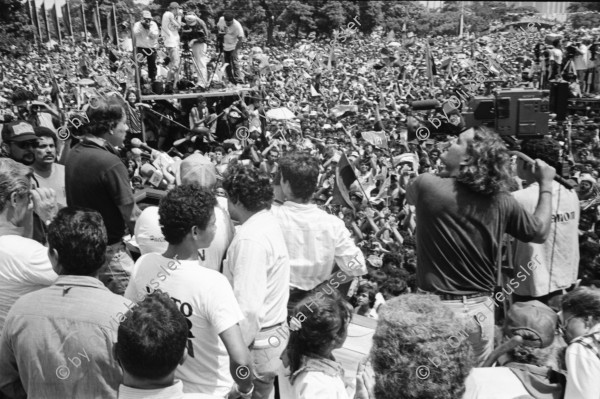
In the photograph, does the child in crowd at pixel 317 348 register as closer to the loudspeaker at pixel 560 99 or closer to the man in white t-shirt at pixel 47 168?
the man in white t-shirt at pixel 47 168

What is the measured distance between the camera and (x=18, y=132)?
4.30m

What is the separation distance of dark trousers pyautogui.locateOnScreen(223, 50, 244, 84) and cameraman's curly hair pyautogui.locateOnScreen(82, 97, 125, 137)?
38.9ft

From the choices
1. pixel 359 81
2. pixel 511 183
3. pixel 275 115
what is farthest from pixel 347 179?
pixel 359 81

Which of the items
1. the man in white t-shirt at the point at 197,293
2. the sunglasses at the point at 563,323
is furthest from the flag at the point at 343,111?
the man in white t-shirt at the point at 197,293

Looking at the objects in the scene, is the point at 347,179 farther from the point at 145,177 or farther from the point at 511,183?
the point at 511,183

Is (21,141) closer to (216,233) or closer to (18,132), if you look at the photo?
(18,132)

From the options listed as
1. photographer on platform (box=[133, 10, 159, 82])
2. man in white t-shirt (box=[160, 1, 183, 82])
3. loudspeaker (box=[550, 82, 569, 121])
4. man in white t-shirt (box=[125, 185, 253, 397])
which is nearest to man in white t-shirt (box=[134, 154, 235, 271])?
man in white t-shirt (box=[125, 185, 253, 397])

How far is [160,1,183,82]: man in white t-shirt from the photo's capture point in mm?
13688

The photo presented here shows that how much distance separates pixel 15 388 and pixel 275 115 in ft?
34.7

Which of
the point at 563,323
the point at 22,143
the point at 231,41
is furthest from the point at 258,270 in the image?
the point at 231,41

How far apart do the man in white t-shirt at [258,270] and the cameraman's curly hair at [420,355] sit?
1030 mm

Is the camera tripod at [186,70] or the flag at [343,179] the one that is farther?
the camera tripod at [186,70]

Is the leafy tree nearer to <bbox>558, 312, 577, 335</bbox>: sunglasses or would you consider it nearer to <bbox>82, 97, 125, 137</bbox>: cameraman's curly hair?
<bbox>82, 97, 125, 137</bbox>: cameraman's curly hair

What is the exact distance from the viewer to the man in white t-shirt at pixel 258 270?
9.11ft
